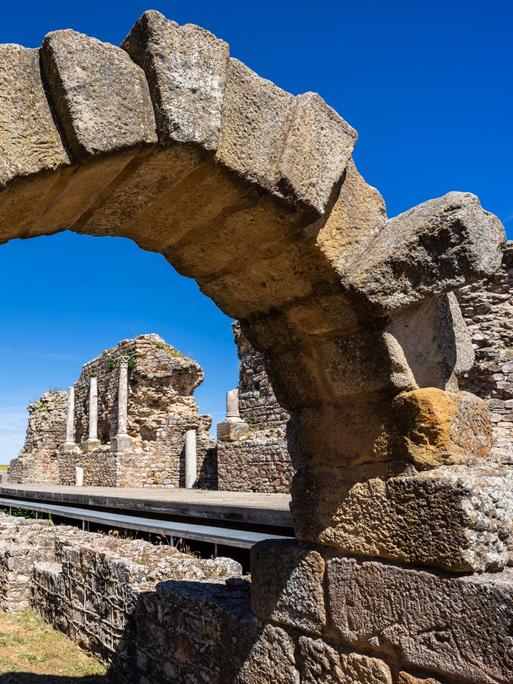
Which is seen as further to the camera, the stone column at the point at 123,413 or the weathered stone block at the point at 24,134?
the stone column at the point at 123,413

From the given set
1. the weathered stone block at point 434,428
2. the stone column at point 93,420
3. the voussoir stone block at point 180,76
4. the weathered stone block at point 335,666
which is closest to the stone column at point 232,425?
the stone column at point 93,420

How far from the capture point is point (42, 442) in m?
27.0

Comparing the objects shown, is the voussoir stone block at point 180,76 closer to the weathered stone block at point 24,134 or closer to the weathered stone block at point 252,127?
the weathered stone block at point 252,127

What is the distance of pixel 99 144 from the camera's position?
2.32m

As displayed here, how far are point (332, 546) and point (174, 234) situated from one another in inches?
70.7

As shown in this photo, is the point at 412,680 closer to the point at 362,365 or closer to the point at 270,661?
the point at 270,661

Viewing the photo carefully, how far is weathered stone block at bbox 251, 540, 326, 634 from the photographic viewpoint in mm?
3195

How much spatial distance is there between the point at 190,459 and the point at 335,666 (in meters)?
16.0

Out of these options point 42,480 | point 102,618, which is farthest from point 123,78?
point 42,480

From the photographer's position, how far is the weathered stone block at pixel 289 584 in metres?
3.20

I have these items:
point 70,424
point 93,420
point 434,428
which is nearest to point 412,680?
point 434,428

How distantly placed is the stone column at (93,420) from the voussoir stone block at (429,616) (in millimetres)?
22048

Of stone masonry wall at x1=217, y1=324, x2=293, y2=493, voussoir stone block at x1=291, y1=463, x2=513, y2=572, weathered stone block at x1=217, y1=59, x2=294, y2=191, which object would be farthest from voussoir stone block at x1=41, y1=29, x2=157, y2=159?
stone masonry wall at x1=217, y1=324, x2=293, y2=493

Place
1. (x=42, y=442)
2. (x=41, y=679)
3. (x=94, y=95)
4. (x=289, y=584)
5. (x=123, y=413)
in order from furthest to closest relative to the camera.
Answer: (x=42, y=442), (x=123, y=413), (x=41, y=679), (x=289, y=584), (x=94, y=95)
